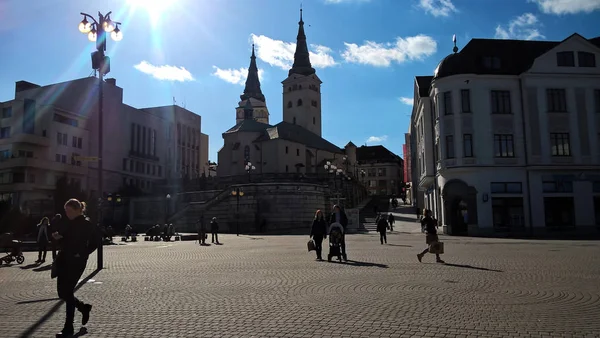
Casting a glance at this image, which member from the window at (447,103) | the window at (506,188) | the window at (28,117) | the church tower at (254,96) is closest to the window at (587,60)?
the window at (447,103)

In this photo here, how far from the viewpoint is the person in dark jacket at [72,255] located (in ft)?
22.5

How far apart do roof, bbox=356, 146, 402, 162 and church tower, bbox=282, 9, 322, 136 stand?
31.5 m

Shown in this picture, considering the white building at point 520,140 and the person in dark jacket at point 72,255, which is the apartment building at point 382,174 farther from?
the person in dark jacket at point 72,255

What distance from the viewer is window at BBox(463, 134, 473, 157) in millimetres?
37906

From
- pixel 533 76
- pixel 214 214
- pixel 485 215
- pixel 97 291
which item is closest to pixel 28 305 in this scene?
pixel 97 291

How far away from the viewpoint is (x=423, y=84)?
4881cm

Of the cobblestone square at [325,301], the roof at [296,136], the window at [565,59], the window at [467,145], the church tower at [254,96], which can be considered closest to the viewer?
the cobblestone square at [325,301]

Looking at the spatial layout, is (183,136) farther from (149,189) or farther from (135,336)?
(135,336)

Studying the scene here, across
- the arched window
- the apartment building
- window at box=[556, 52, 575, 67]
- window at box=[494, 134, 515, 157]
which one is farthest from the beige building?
the apartment building

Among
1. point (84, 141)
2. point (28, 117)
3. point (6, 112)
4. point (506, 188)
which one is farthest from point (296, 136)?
point (506, 188)

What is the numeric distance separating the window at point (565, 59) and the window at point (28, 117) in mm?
61629

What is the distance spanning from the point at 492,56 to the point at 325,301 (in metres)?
36.6

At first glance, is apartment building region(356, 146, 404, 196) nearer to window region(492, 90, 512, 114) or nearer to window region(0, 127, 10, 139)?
window region(0, 127, 10, 139)

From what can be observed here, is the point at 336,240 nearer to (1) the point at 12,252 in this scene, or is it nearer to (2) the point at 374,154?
(1) the point at 12,252
